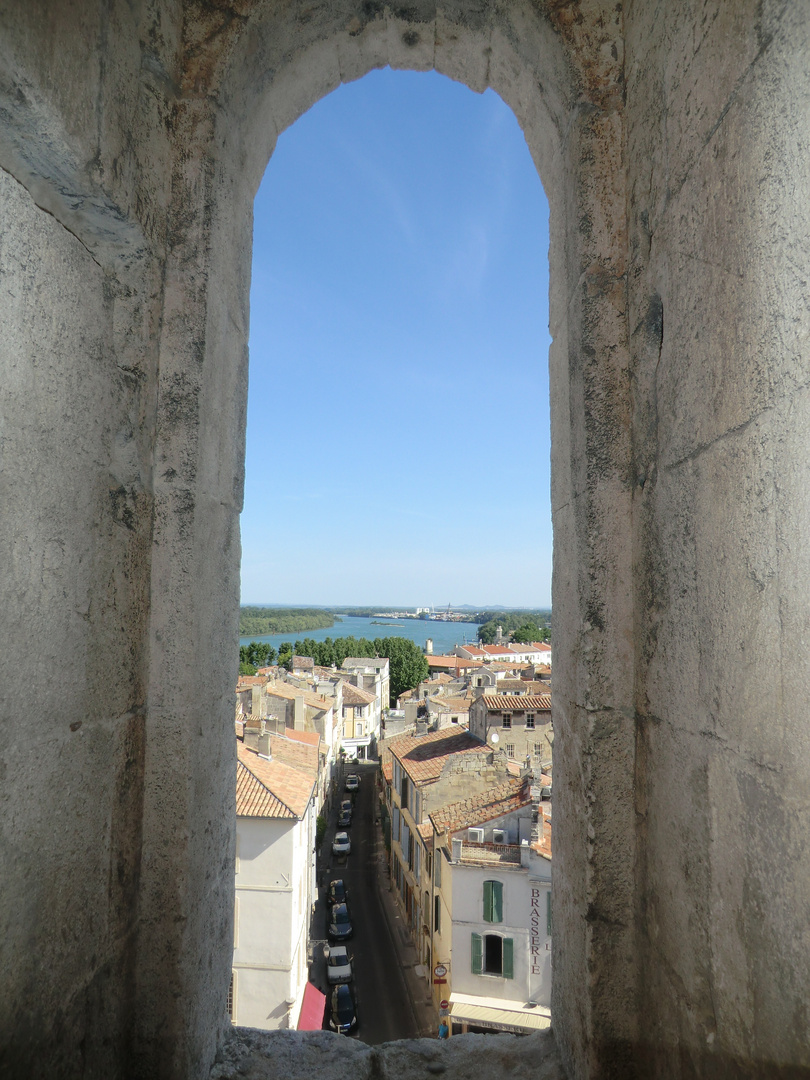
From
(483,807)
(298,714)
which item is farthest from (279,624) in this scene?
(483,807)

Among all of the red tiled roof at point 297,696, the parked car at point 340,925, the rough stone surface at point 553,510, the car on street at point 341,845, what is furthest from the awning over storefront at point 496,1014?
the rough stone surface at point 553,510

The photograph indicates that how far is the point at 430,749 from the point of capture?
19.9 m

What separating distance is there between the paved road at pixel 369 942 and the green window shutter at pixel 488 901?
7.90ft

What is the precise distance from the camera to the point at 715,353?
1.32 meters

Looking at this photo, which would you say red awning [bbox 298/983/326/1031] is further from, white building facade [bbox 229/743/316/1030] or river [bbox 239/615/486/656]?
river [bbox 239/615/486/656]

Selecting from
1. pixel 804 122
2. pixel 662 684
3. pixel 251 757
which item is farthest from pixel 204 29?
pixel 251 757

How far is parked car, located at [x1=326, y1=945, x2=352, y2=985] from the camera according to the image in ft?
52.3

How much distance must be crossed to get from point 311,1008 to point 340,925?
504cm

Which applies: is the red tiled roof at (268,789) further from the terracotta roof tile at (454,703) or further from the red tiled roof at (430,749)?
the terracotta roof tile at (454,703)

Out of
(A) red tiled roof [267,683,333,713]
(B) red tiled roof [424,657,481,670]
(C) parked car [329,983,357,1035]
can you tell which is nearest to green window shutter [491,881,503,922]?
(C) parked car [329,983,357,1035]

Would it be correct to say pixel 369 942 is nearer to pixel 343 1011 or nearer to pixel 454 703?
pixel 343 1011

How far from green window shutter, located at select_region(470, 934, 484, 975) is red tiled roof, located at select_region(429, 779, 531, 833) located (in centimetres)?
193

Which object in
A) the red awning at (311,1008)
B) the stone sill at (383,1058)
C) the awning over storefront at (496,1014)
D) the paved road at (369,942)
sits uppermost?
the stone sill at (383,1058)

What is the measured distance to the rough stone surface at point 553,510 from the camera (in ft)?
3.80
